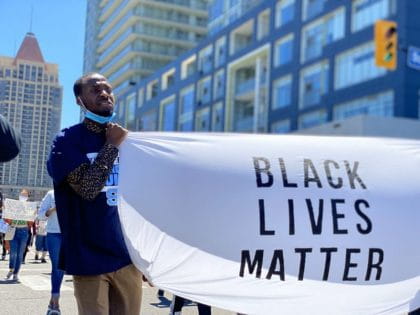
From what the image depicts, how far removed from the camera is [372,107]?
1323 inches

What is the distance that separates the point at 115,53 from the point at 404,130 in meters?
69.7

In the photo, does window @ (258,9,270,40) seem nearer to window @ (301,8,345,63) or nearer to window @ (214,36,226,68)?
window @ (214,36,226,68)

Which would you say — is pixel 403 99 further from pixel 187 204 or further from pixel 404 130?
pixel 187 204

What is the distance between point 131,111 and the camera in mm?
76938

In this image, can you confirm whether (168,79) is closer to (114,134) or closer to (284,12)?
(284,12)

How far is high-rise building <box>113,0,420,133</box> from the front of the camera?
107 feet

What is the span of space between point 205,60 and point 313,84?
1860 centimetres

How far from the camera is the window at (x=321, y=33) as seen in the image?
37156 millimetres

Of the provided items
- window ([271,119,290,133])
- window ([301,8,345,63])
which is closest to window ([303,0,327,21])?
window ([301,8,345,63])

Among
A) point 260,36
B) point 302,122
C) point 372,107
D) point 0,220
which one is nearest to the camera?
point 0,220

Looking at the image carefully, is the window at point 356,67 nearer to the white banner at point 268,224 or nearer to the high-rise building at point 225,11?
the high-rise building at point 225,11

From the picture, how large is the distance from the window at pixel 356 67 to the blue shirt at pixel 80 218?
1225 inches

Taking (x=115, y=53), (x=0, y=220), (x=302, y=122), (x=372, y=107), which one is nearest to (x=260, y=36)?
(x=302, y=122)

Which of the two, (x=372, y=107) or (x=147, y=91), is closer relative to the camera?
(x=372, y=107)
